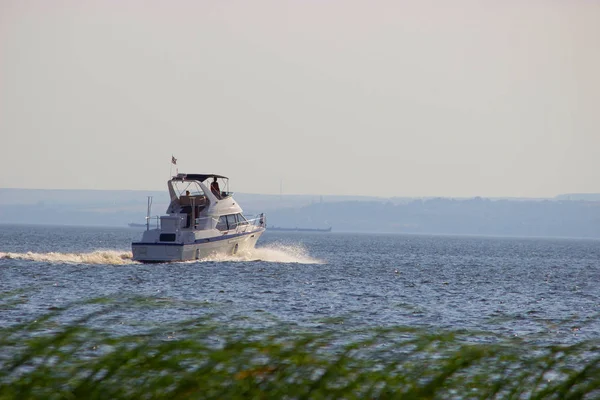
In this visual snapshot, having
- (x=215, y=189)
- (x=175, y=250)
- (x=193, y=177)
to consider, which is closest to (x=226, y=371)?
(x=175, y=250)

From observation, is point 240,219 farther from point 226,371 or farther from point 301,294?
point 226,371

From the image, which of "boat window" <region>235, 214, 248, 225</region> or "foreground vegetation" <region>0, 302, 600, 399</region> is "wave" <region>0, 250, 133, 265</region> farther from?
"foreground vegetation" <region>0, 302, 600, 399</region>

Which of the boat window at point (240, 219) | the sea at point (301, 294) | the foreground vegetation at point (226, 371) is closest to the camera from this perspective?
the foreground vegetation at point (226, 371)

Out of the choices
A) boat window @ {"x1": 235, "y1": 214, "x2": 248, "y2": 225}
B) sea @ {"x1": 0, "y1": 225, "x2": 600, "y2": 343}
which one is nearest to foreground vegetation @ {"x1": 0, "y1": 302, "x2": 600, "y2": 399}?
sea @ {"x1": 0, "y1": 225, "x2": 600, "y2": 343}

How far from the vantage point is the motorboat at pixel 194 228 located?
54594 millimetres

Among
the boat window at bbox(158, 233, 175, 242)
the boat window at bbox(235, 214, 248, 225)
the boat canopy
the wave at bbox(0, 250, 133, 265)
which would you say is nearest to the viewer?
the boat window at bbox(158, 233, 175, 242)

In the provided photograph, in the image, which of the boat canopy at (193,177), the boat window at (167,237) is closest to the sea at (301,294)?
→ the boat window at (167,237)

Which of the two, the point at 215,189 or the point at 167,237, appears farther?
the point at 215,189

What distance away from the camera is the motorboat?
179 feet

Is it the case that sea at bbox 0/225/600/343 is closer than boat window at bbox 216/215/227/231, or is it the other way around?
sea at bbox 0/225/600/343

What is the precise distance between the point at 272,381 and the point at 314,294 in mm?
36435

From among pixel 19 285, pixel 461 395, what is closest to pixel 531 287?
pixel 19 285

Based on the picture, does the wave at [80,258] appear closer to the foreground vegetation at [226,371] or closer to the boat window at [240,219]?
the boat window at [240,219]

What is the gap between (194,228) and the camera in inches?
2205
